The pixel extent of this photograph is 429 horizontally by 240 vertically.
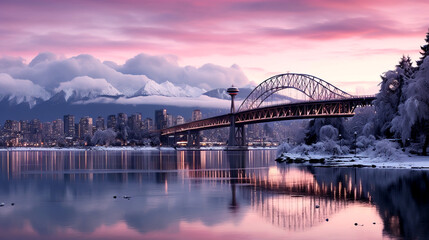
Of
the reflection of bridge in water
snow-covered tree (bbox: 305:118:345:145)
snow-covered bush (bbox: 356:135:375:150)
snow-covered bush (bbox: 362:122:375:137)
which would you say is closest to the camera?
the reflection of bridge in water

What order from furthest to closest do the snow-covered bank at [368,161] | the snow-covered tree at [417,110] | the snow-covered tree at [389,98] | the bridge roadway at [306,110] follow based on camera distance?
the bridge roadway at [306,110] < the snow-covered tree at [389,98] < the snow-covered tree at [417,110] < the snow-covered bank at [368,161]

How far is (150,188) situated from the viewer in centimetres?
4362

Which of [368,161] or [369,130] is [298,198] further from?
[369,130]

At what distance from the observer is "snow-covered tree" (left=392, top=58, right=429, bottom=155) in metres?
64.1

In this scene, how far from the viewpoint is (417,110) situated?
64000 millimetres

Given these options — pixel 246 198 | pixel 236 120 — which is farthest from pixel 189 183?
pixel 236 120

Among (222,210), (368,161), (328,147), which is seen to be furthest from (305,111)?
(222,210)

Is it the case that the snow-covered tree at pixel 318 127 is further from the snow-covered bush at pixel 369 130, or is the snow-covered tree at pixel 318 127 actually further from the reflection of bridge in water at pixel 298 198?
the reflection of bridge in water at pixel 298 198

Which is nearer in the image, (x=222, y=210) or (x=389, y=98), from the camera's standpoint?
(x=222, y=210)

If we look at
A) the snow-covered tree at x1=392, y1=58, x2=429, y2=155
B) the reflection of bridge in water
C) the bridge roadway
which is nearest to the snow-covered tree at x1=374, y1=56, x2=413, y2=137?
the snow-covered tree at x1=392, y1=58, x2=429, y2=155

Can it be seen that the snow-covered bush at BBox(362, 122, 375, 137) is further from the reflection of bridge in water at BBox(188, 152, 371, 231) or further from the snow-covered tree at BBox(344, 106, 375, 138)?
the reflection of bridge in water at BBox(188, 152, 371, 231)

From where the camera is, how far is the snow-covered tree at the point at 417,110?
6412 centimetres

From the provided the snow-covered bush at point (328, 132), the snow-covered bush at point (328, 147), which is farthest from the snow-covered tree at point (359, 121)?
the snow-covered bush at point (328, 147)

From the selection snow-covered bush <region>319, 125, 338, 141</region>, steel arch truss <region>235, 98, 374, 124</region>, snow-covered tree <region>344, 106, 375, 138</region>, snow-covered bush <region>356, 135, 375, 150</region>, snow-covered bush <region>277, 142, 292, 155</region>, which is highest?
steel arch truss <region>235, 98, 374, 124</region>
